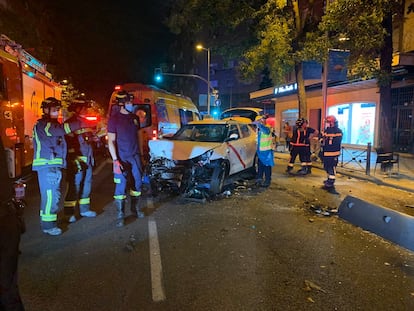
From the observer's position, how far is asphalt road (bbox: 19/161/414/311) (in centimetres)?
351

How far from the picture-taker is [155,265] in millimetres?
4297

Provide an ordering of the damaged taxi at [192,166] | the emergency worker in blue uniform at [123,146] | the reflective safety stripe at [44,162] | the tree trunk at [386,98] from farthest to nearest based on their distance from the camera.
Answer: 1. the tree trunk at [386,98]
2. the damaged taxi at [192,166]
3. the emergency worker in blue uniform at [123,146]
4. the reflective safety stripe at [44,162]

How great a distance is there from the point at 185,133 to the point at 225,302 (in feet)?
19.8

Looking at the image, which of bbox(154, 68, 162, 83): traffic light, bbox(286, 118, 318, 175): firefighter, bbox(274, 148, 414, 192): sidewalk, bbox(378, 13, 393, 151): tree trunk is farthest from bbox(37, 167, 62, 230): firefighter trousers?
bbox(154, 68, 162, 83): traffic light

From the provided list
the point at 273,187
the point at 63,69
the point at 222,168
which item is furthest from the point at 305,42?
the point at 63,69

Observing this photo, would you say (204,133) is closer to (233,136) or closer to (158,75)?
(233,136)

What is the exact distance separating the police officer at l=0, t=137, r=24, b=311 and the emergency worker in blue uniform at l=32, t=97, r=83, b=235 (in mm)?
2867

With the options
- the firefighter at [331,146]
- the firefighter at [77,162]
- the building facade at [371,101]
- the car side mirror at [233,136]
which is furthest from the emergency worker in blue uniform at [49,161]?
the building facade at [371,101]

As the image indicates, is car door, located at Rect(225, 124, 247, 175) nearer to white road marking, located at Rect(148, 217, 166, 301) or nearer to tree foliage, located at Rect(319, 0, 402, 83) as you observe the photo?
white road marking, located at Rect(148, 217, 166, 301)

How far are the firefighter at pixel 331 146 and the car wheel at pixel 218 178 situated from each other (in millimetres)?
2871

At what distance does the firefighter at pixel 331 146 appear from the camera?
916 centimetres

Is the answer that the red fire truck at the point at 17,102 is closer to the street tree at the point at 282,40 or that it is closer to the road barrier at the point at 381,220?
the road barrier at the point at 381,220

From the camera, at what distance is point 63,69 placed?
107 ft

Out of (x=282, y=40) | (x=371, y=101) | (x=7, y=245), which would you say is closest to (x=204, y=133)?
(x=7, y=245)
